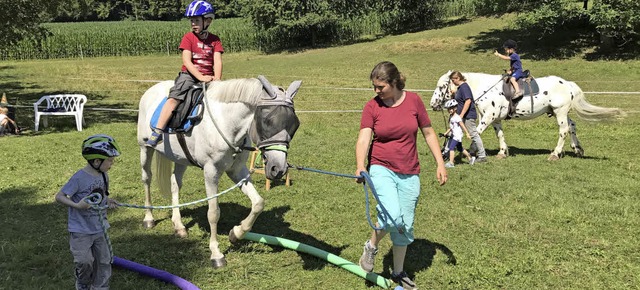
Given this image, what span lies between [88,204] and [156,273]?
1409mm

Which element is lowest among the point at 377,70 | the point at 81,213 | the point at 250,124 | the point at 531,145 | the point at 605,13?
the point at 531,145

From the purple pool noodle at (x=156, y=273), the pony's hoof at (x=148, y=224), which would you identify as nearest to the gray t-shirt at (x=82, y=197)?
the purple pool noodle at (x=156, y=273)

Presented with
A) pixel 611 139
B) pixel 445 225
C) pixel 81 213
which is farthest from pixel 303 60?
pixel 81 213

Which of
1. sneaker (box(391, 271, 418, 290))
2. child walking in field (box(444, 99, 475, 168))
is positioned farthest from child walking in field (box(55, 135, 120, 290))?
child walking in field (box(444, 99, 475, 168))

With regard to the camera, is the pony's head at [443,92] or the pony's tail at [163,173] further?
the pony's head at [443,92]

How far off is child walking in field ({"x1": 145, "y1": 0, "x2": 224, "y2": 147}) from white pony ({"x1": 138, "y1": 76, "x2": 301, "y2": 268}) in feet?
1.00

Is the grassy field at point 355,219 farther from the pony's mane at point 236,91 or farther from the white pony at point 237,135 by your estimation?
the pony's mane at point 236,91

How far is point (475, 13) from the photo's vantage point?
165 feet

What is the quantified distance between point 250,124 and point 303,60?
31.1 m

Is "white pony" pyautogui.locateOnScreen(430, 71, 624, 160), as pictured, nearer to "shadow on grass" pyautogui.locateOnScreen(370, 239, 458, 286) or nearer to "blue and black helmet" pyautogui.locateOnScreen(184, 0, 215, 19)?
"shadow on grass" pyautogui.locateOnScreen(370, 239, 458, 286)

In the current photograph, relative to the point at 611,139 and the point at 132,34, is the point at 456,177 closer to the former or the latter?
the point at 611,139

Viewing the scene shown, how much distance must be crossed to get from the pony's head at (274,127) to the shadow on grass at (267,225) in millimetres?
1580

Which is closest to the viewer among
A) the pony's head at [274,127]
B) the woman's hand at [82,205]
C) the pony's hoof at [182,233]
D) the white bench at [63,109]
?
the woman's hand at [82,205]

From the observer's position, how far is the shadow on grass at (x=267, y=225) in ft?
19.0
